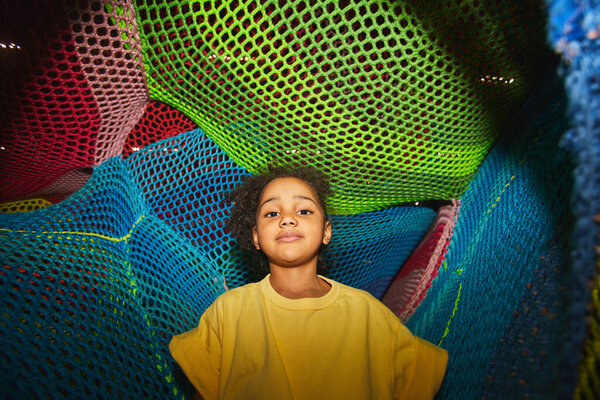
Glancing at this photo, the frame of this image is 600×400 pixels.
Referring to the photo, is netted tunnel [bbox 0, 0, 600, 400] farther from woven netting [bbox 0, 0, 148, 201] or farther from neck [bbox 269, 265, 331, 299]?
neck [bbox 269, 265, 331, 299]

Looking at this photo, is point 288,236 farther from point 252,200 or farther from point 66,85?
point 66,85

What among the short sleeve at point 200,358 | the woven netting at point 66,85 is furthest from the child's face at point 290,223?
the woven netting at point 66,85

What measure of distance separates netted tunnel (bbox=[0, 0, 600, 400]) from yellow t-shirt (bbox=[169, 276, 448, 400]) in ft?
0.49

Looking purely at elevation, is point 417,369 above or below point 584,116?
below

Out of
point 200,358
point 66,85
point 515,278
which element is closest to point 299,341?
point 200,358

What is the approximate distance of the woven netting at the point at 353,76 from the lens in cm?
86

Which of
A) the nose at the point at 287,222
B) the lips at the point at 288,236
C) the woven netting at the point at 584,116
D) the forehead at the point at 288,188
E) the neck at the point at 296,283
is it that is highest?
the woven netting at the point at 584,116

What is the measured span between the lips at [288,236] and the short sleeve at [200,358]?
367 mm

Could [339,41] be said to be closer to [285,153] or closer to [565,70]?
[285,153]

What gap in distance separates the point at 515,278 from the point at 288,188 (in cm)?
74

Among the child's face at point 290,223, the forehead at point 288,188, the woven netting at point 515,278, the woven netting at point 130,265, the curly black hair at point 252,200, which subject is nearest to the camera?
the woven netting at point 515,278

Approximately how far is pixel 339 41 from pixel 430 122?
0.42 m

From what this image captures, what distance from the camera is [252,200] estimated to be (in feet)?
4.59

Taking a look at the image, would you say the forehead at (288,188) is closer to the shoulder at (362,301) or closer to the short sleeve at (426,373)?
the shoulder at (362,301)
